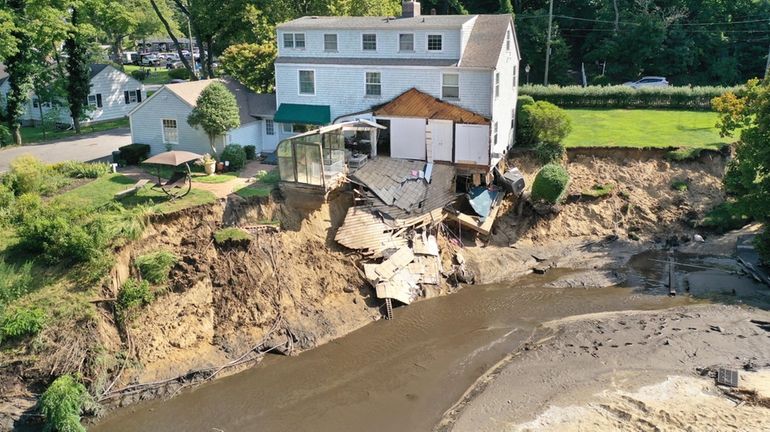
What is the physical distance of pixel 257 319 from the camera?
24.2m

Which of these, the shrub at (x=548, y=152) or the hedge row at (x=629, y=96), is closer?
the shrub at (x=548, y=152)

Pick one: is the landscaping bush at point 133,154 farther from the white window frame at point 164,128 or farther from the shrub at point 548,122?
the shrub at point 548,122

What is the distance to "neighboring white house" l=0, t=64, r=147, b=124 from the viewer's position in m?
46.1

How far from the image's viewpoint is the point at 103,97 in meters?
48.3

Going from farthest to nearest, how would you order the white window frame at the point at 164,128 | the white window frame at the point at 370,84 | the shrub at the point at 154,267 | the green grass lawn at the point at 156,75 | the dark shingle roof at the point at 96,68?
the green grass lawn at the point at 156,75 → the dark shingle roof at the point at 96,68 → the white window frame at the point at 164,128 → the white window frame at the point at 370,84 → the shrub at the point at 154,267

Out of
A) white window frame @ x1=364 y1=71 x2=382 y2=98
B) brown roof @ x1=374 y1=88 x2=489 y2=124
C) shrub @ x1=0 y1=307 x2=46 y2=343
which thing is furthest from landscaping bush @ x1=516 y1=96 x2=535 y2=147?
shrub @ x1=0 y1=307 x2=46 y2=343

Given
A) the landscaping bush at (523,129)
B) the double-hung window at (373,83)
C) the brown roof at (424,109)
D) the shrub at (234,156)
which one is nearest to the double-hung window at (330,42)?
the double-hung window at (373,83)

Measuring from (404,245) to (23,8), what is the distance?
26554 millimetres

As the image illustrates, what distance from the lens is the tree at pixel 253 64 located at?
40.5m

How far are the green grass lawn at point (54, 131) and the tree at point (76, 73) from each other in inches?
43.9

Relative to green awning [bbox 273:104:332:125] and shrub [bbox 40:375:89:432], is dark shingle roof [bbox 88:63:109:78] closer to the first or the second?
green awning [bbox 273:104:332:125]

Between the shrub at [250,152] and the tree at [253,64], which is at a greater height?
the tree at [253,64]

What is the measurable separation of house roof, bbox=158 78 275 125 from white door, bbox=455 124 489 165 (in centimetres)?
1076

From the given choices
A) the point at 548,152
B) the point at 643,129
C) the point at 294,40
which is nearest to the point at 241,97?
the point at 294,40
